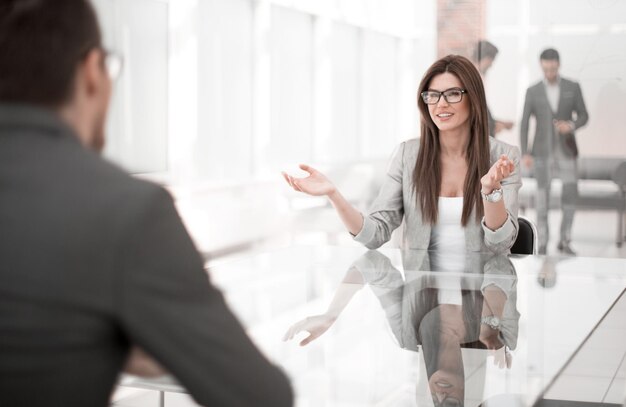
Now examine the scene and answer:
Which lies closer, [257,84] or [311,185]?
Result: [311,185]

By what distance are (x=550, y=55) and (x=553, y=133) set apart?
56 centimetres

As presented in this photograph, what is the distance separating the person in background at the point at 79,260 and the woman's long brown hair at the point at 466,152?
2608 mm

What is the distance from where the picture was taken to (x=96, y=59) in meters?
0.89

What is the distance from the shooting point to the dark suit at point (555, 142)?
6801 millimetres

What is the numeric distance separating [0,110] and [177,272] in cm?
22

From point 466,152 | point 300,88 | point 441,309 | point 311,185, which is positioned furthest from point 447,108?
point 300,88

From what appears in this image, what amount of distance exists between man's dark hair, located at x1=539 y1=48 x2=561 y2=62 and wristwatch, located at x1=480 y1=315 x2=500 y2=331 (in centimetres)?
494

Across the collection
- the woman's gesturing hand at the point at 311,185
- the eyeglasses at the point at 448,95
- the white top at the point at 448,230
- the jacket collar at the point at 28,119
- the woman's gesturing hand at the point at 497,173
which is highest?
the eyeglasses at the point at 448,95

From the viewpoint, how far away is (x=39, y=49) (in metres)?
0.85

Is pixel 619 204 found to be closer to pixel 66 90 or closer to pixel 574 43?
pixel 574 43

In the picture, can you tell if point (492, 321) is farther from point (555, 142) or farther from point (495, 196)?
point (555, 142)

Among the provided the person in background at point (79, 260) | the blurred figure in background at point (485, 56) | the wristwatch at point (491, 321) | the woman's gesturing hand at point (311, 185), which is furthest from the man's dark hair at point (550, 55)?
the person in background at point (79, 260)

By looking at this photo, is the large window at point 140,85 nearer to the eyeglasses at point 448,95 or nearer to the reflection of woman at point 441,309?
the eyeglasses at point 448,95

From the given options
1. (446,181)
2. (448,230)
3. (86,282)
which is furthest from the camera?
(446,181)
